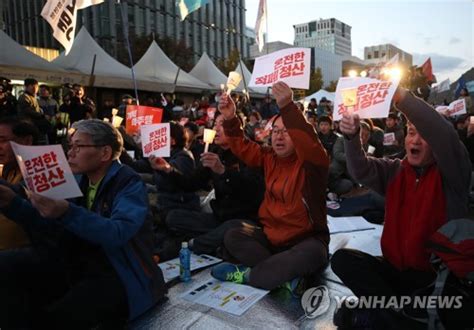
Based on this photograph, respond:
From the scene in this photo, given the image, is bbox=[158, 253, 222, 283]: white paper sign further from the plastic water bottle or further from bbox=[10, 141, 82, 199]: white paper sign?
bbox=[10, 141, 82, 199]: white paper sign

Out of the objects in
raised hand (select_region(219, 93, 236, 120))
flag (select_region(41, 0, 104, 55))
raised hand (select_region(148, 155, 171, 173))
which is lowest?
raised hand (select_region(148, 155, 171, 173))

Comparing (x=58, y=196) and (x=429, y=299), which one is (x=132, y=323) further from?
(x=429, y=299)

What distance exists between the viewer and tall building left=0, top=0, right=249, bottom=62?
4633 cm

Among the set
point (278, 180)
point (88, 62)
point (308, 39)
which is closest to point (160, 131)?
point (278, 180)

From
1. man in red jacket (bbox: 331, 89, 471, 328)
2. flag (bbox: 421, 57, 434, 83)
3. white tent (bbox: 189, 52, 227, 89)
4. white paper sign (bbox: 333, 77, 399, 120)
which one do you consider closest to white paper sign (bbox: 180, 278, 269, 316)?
man in red jacket (bbox: 331, 89, 471, 328)

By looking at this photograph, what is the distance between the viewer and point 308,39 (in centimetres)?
12238

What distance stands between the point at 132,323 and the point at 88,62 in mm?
12824

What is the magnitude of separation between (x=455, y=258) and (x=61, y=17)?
5.28 metres

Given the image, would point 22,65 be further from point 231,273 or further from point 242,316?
point 242,316

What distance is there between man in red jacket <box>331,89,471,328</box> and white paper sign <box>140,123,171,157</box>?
1808 millimetres

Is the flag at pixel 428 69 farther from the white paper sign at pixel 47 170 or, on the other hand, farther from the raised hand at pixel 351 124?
the white paper sign at pixel 47 170

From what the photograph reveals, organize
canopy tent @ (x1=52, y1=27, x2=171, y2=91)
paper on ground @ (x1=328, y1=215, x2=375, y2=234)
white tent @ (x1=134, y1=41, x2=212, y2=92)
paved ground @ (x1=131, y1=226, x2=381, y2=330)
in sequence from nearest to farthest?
1. paved ground @ (x1=131, y1=226, x2=381, y2=330)
2. paper on ground @ (x1=328, y1=215, x2=375, y2=234)
3. canopy tent @ (x1=52, y1=27, x2=171, y2=91)
4. white tent @ (x1=134, y1=41, x2=212, y2=92)

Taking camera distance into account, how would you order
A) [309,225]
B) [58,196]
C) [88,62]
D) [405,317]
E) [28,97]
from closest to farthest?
1. [58,196]
2. [405,317]
3. [309,225]
4. [28,97]
5. [88,62]

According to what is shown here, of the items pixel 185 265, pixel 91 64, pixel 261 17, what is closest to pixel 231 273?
pixel 185 265
